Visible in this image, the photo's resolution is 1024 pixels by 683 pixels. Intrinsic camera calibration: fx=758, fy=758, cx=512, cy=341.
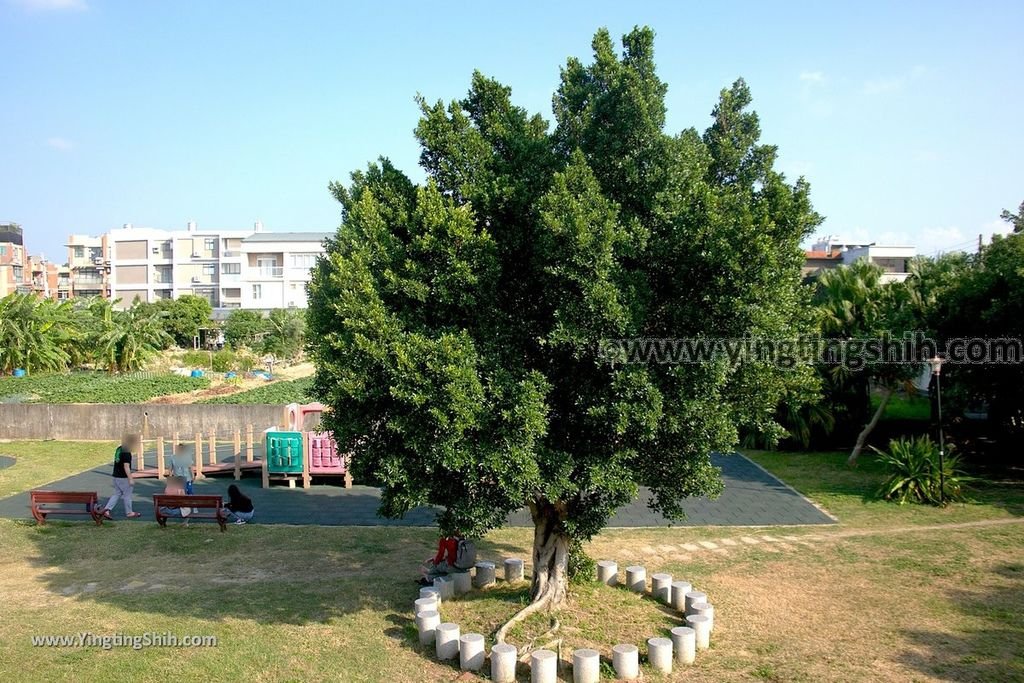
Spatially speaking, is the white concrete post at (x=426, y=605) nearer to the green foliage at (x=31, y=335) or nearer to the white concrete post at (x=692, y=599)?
the white concrete post at (x=692, y=599)

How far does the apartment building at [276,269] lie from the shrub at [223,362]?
84.8 feet

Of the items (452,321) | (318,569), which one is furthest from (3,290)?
(452,321)

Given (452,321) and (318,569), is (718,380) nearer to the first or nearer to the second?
(452,321)

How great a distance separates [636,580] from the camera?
11.2m

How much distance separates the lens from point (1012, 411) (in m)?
19.3

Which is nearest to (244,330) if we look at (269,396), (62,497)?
(269,396)

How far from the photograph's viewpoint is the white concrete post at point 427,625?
948cm

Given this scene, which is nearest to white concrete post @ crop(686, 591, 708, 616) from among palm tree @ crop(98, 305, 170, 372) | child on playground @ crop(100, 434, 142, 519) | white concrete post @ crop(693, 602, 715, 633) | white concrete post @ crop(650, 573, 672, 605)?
white concrete post @ crop(693, 602, 715, 633)

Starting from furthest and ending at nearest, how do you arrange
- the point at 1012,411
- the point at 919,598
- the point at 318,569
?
1. the point at 1012,411
2. the point at 318,569
3. the point at 919,598

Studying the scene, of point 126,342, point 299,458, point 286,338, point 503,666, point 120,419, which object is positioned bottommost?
point 503,666

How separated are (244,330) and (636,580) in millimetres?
44378

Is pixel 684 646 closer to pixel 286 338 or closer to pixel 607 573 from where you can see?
pixel 607 573

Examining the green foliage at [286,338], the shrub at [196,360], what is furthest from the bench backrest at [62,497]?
the green foliage at [286,338]

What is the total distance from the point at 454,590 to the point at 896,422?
17.6 meters
